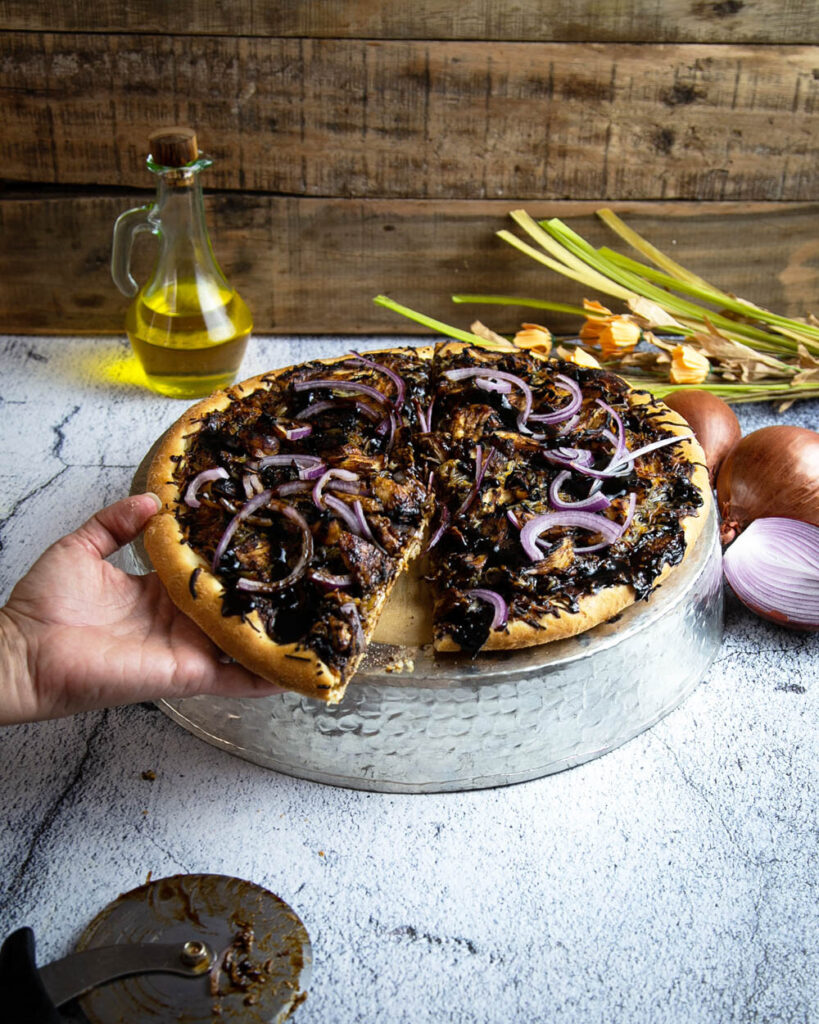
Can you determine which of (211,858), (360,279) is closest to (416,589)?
(211,858)

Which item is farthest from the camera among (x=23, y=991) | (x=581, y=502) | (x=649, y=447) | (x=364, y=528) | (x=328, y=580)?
(x=649, y=447)

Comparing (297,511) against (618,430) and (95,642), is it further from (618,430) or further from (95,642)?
(618,430)

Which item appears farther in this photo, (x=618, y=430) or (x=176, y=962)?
(x=618, y=430)

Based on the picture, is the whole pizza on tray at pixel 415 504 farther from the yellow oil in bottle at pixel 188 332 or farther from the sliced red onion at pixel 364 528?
the yellow oil in bottle at pixel 188 332

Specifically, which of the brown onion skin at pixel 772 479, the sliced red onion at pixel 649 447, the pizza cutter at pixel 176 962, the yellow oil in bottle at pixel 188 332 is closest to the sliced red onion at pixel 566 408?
the sliced red onion at pixel 649 447

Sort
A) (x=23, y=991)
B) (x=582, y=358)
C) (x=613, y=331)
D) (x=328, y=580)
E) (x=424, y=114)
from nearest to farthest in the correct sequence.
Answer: (x=23, y=991) < (x=328, y=580) < (x=582, y=358) < (x=613, y=331) < (x=424, y=114)

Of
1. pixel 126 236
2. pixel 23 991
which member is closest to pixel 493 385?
pixel 126 236

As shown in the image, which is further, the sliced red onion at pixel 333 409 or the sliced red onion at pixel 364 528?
the sliced red onion at pixel 333 409
